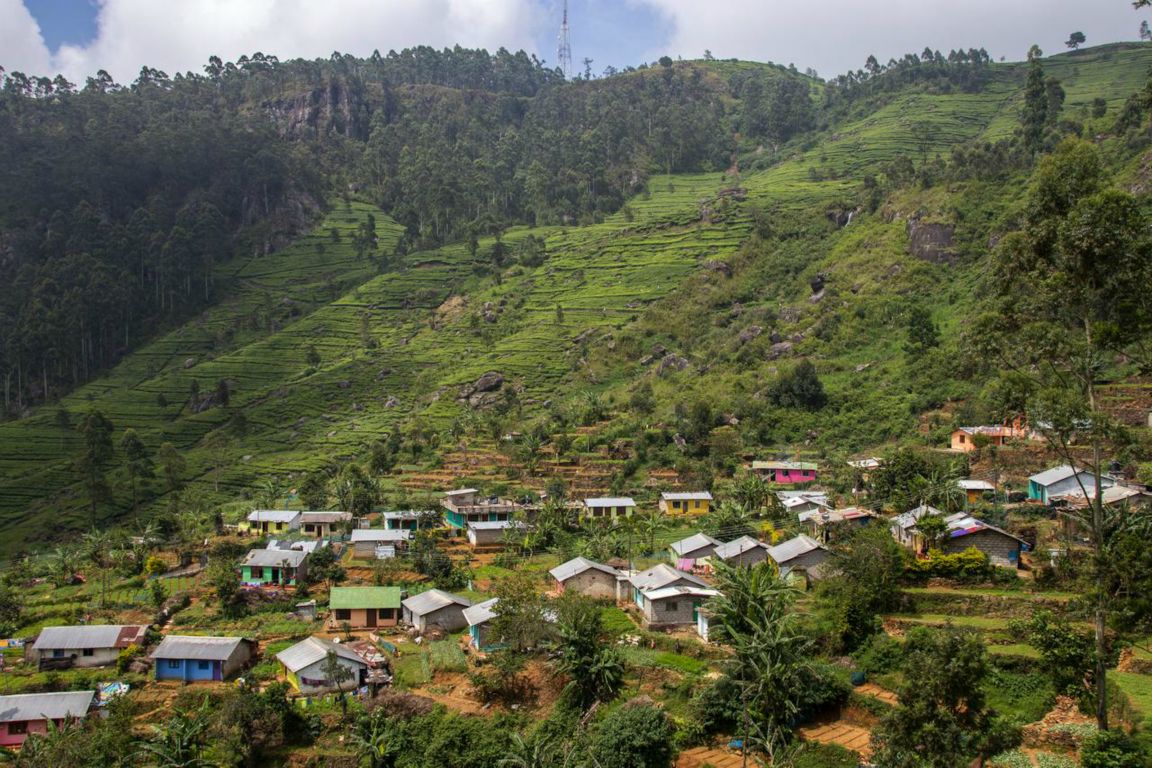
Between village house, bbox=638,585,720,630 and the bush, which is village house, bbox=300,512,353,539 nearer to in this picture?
village house, bbox=638,585,720,630

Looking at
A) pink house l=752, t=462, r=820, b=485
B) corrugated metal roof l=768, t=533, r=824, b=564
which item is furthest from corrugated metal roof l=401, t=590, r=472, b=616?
pink house l=752, t=462, r=820, b=485

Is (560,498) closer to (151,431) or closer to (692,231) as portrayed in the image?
(151,431)

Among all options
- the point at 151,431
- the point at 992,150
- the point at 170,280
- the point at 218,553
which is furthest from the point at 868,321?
the point at 170,280

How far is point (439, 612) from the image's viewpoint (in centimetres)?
3067

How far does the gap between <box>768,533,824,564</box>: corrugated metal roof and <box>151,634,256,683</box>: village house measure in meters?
17.8

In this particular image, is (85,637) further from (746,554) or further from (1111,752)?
(1111,752)

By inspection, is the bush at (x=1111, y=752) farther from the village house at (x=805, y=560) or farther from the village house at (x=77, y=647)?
the village house at (x=77, y=647)

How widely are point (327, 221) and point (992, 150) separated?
77.9 m

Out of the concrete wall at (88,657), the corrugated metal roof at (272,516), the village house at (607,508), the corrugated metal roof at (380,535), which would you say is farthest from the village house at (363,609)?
the corrugated metal roof at (272,516)

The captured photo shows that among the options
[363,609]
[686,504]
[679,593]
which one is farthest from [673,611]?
[686,504]

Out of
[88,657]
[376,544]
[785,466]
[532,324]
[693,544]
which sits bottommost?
[693,544]

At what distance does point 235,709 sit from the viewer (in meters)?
22.7

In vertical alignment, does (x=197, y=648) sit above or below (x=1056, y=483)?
below

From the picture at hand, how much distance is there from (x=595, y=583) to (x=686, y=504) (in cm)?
1168
